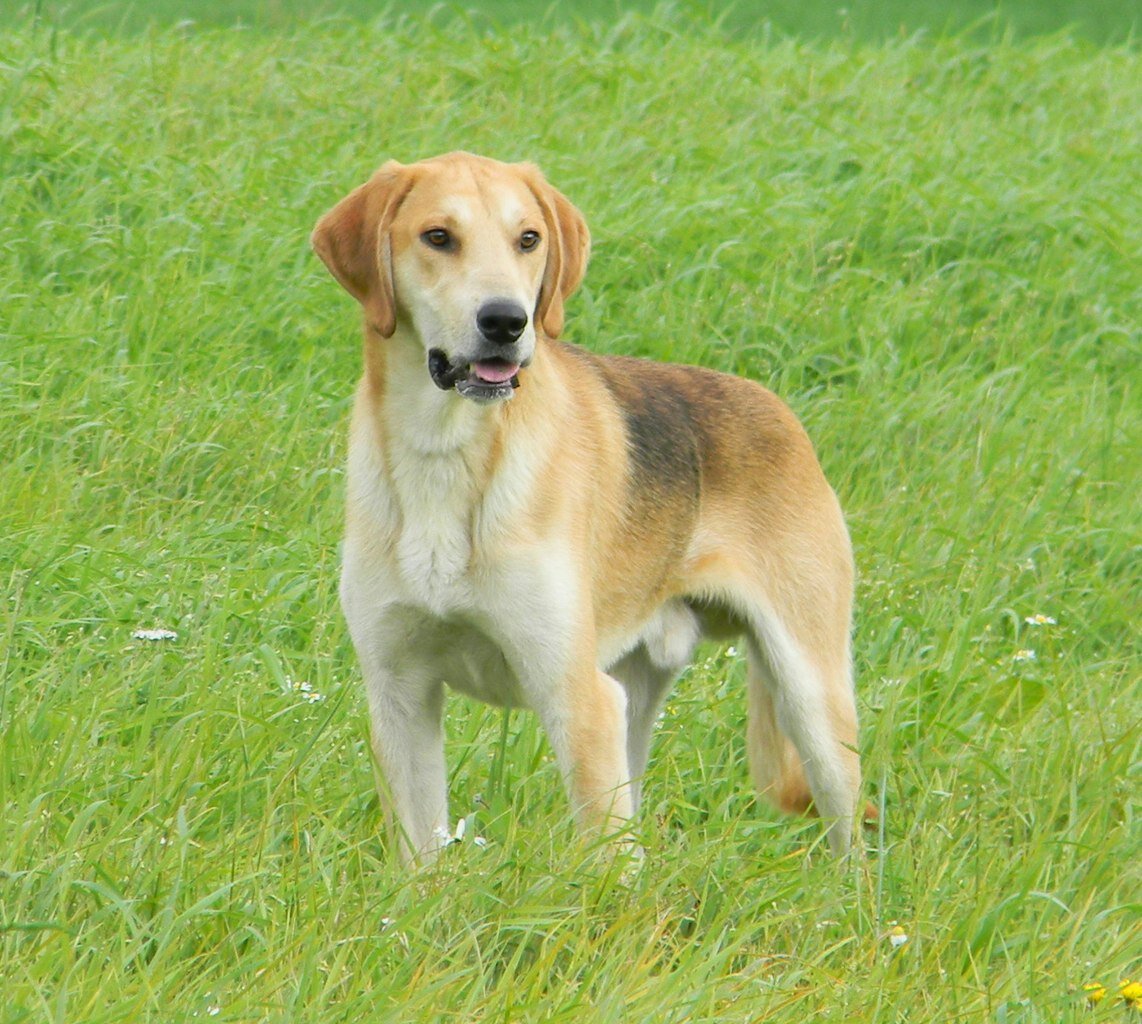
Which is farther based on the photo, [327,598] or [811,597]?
[327,598]

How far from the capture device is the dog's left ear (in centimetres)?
420

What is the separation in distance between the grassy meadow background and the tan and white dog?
0.21 m

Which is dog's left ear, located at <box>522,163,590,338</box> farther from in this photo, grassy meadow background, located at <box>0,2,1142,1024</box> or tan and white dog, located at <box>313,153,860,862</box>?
grassy meadow background, located at <box>0,2,1142,1024</box>

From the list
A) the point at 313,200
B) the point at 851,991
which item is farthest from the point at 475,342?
the point at 313,200

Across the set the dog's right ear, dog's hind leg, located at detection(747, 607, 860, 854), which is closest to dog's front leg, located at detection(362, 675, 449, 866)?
the dog's right ear

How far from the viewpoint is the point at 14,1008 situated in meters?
2.86

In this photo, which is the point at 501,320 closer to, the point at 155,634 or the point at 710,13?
the point at 155,634

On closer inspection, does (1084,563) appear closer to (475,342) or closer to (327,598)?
(327,598)

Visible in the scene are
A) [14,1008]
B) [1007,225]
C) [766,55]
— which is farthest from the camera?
[766,55]

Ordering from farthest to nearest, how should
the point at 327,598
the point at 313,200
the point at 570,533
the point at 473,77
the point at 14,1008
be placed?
the point at 473,77, the point at 313,200, the point at 327,598, the point at 570,533, the point at 14,1008

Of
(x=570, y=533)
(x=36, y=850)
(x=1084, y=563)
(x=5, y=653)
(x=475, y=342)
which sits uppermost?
(x=475, y=342)

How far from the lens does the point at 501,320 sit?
3797mm

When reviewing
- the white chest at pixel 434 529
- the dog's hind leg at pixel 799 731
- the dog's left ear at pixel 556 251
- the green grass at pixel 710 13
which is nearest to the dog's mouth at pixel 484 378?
the white chest at pixel 434 529

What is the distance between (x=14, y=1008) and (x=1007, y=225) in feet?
22.0
